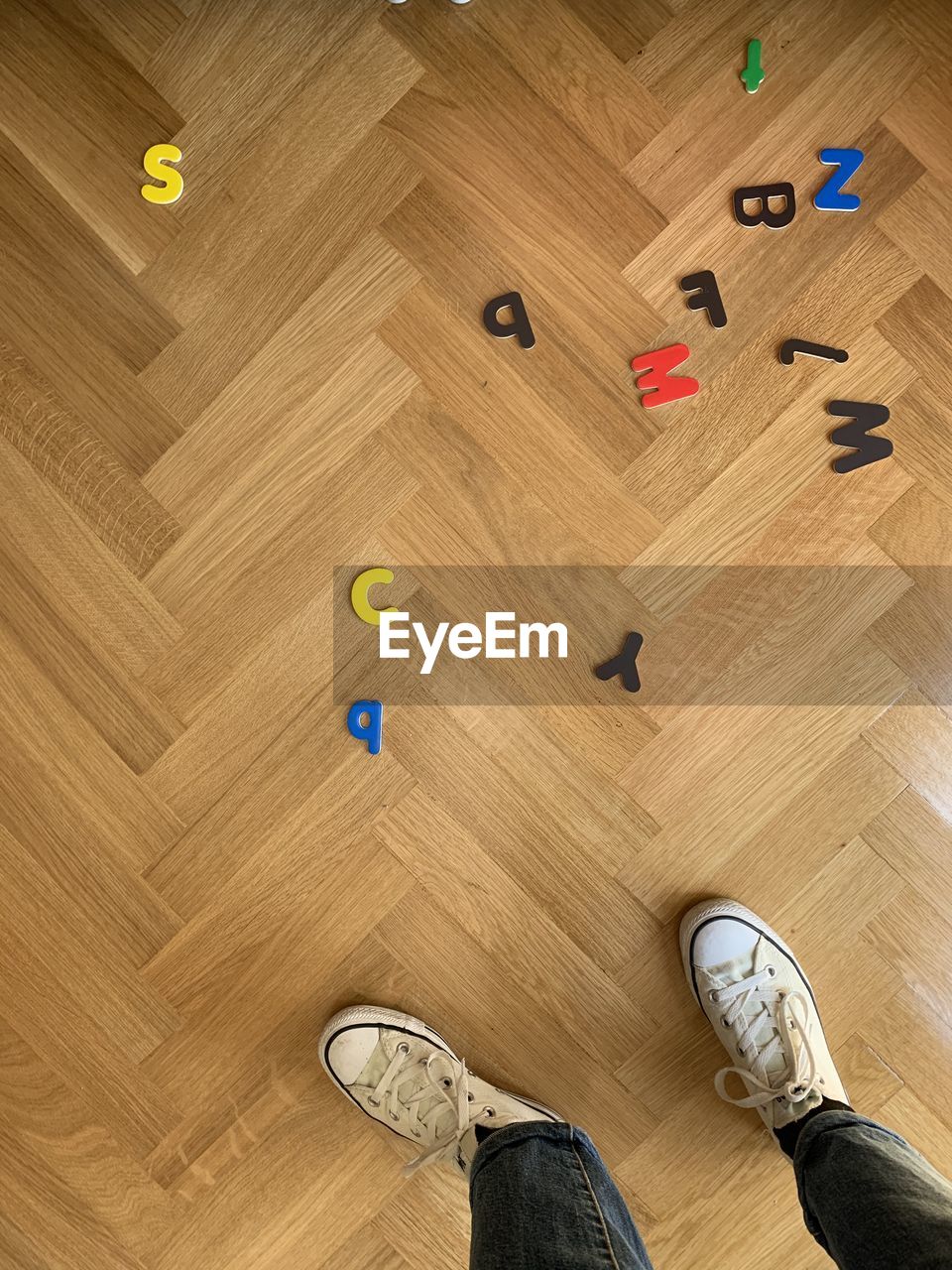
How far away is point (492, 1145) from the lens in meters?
1.05

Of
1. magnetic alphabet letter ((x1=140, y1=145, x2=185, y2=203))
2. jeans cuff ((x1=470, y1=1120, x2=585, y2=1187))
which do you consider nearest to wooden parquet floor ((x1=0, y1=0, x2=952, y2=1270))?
magnetic alphabet letter ((x1=140, y1=145, x2=185, y2=203))

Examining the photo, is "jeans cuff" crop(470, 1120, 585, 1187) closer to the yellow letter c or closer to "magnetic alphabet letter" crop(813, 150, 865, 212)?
the yellow letter c

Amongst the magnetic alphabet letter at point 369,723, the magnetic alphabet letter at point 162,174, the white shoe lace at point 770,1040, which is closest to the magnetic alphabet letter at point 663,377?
the magnetic alphabet letter at point 369,723

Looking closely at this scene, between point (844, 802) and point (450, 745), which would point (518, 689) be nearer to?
point (450, 745)

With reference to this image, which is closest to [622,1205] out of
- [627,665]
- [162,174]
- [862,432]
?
[627,665]

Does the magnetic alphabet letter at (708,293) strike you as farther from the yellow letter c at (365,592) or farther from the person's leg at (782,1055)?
the person's leg at (782,1055)

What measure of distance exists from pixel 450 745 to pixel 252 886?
343mm

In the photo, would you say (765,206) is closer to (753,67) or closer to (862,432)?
(753,67)

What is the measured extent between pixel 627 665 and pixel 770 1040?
1.76 feet

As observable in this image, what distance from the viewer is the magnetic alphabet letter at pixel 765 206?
1223 millimetres

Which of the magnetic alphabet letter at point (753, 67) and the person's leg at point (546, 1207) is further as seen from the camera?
the magnetic alphabet letter at point (753, 67)

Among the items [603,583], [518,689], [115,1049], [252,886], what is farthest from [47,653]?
[603,583]

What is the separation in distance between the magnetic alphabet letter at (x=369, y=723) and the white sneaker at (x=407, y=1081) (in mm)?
371

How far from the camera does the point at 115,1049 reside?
48.2 inches
